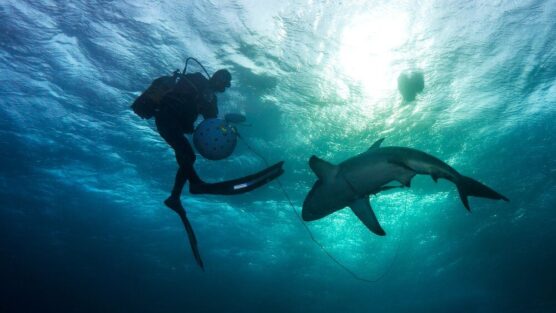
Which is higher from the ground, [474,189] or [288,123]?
[288,123]

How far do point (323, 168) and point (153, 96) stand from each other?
12.0 feet

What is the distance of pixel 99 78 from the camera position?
1226cm

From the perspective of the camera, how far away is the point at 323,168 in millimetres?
4551

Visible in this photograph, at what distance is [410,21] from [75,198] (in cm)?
2512

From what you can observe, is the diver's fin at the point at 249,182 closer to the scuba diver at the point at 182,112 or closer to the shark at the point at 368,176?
the scuba diver at the point at 182,112

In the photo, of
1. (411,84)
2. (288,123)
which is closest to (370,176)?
(411,84)

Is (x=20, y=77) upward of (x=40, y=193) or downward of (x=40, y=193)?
downward


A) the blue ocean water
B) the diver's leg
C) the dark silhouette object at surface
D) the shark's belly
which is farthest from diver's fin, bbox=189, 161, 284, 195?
the dark silhouette object at surface

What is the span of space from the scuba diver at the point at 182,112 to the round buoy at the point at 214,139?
0.32m

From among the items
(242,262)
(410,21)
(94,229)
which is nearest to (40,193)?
(94,229)

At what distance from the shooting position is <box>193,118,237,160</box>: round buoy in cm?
553

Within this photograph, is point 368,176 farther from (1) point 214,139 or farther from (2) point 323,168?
(1) point 214,139

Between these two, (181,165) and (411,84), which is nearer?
(181,165)

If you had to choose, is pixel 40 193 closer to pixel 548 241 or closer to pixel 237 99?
pixel 237 99
